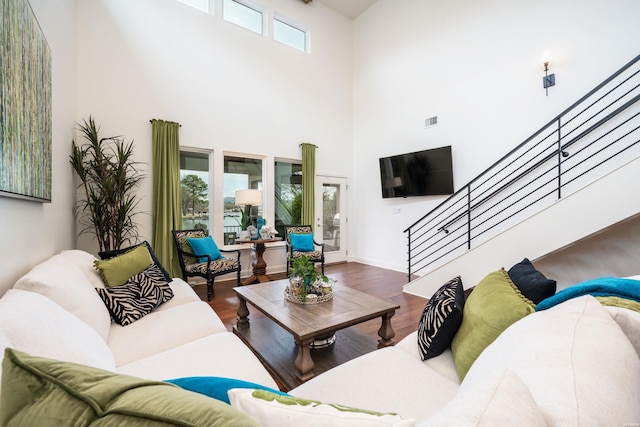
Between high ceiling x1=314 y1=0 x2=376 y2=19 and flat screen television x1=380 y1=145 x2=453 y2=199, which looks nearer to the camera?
flat screen television x1=380 y1=145 x2=453 y2=199

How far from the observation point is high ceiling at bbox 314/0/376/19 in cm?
591

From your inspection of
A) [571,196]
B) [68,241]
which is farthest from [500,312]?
[68,241]

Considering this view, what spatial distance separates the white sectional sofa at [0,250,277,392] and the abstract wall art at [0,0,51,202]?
515mm

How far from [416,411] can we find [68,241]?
12.8ft

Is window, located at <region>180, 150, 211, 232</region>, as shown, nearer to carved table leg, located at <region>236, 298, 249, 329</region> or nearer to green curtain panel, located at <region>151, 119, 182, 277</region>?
green curtain panel, located at <region>151, 119, 182, 277</region>

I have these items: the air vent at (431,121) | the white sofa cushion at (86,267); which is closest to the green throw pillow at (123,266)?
the white sofa cushion at (86,267)

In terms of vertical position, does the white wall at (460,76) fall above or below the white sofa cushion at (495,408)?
above

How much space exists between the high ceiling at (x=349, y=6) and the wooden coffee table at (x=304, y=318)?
624 centimetres

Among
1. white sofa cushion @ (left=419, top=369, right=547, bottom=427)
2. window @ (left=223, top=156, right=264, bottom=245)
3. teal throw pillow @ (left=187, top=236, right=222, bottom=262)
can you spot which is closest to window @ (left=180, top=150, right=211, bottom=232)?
window @ (left=223, top=156, right=264, bottom=245)

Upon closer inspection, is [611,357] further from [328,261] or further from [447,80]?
[328,261]

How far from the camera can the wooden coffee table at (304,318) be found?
1811mm

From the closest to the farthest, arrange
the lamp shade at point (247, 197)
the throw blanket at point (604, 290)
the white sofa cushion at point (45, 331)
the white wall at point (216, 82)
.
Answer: the white sofa cushion at point (45, 331)
the throw blanket at point (604, 290)
the white wall at point (216, 82)
the lamp shade at point (247, 197)

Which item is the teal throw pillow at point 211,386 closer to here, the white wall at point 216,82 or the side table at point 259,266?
the side table at point 259,266

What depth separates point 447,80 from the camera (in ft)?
15.3
